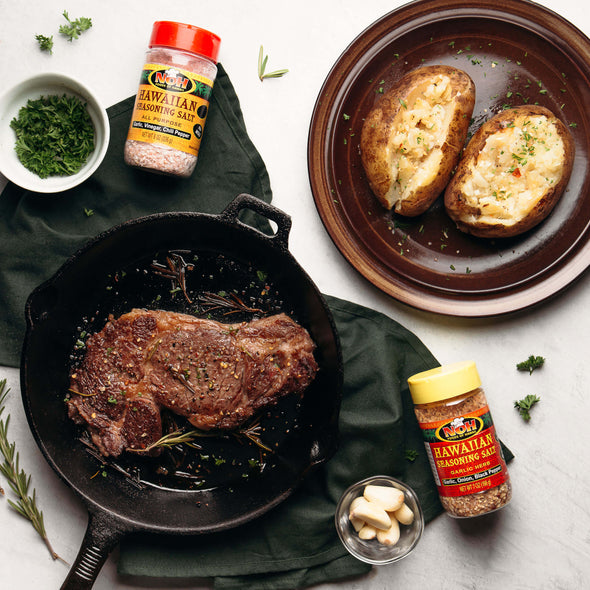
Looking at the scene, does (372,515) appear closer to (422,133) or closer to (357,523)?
(357,523)

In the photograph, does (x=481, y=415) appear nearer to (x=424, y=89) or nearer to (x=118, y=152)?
(x=424, y=89)

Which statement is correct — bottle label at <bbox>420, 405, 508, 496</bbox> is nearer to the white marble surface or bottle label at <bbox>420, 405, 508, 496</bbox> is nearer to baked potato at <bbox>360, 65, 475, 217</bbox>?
the white marble surface

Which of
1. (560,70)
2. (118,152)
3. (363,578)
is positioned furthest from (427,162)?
(363,578)

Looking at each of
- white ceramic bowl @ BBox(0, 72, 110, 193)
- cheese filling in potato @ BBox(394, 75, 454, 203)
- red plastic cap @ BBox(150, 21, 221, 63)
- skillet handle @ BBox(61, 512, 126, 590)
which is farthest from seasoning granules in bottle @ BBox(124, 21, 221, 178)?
skillet handle @ BBox(61, 512, 126, 590)

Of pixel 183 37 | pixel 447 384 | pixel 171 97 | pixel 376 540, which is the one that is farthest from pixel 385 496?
pixel 183 37

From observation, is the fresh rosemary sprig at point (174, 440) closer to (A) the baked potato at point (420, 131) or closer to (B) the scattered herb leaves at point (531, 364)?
(A) the baked potato at point (420, 131)

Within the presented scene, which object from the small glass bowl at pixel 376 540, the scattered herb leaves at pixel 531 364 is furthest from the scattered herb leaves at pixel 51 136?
the scattered herb leaves at pixel 531 364
